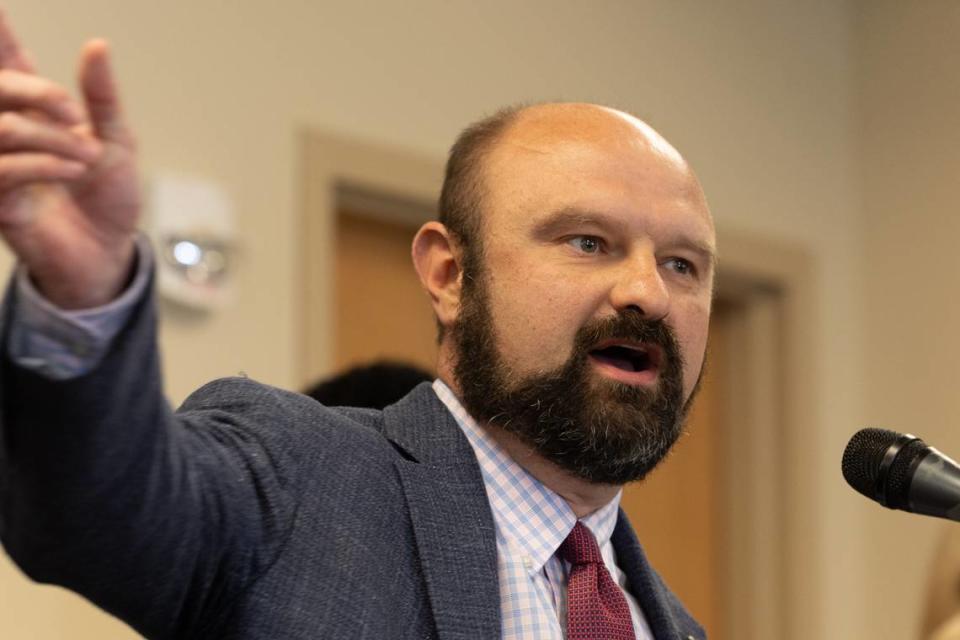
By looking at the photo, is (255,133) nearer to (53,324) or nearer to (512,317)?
(512,317)

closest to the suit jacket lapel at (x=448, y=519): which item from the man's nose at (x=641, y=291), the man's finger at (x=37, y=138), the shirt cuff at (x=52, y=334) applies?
the man's nose at (x=641, y=291)

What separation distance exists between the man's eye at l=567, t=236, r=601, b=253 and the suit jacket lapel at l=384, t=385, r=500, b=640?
0.72ft

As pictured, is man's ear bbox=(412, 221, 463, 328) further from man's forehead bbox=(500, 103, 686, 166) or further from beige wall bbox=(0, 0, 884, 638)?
beige wall bbox=(0, 0, 884, 638)

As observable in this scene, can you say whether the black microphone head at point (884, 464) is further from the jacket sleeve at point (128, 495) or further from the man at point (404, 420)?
the jacket sleeve at point (128, 495)

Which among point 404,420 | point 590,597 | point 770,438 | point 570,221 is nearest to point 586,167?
point 570,221

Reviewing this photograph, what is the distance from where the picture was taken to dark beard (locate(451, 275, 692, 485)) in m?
1.58

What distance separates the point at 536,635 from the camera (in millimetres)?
1461

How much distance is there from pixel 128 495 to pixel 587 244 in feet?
2.18

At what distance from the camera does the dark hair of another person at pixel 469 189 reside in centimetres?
175

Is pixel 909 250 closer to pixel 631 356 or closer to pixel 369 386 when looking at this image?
pixel 369 386

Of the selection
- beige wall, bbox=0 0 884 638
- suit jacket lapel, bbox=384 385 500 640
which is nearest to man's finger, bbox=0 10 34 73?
suit jacket lapel, bbox=384 385 500 640

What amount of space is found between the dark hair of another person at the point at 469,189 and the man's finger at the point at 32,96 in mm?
753

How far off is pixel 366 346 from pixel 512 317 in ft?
6.76

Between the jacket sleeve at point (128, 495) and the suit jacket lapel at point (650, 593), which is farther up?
the jacket sleeve at point (128, 495)
